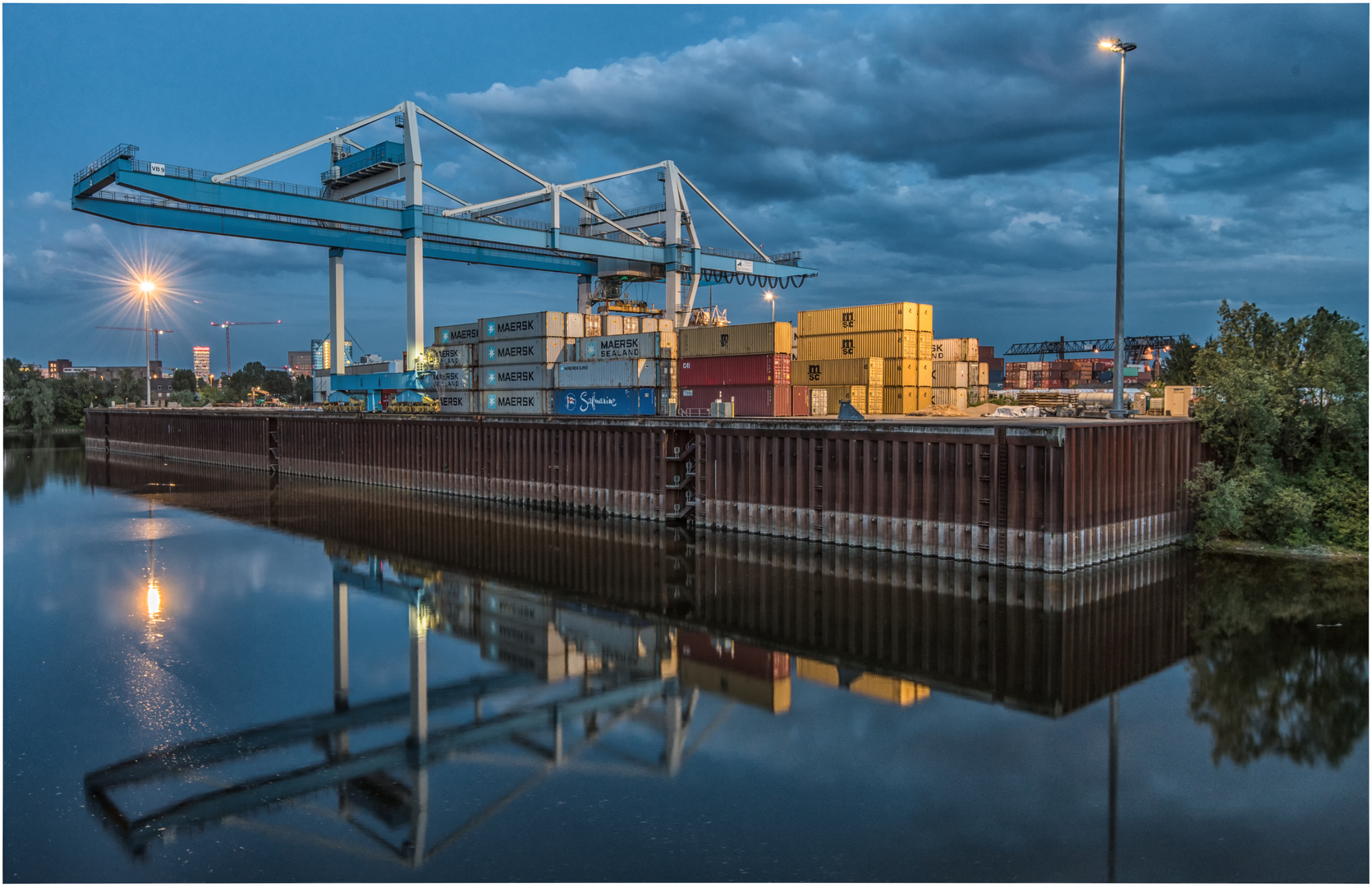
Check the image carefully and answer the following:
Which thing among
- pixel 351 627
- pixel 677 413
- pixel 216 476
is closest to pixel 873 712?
pixel 351 627

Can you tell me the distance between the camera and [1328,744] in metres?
13.4

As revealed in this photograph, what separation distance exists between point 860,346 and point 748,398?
633 centimetres

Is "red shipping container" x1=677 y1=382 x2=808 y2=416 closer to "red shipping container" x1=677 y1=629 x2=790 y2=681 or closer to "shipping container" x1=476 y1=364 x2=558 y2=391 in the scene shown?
"shipping container" x1=476 y1=364 x2=558 y2=391

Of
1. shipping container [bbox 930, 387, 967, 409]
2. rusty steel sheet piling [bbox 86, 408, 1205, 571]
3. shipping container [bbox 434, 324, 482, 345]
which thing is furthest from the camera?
shipping container [bbox 434, 324, 482, 345]

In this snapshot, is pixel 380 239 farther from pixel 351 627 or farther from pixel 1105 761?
pixel 1105 761

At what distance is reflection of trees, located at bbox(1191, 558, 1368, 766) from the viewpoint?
45.0 feet

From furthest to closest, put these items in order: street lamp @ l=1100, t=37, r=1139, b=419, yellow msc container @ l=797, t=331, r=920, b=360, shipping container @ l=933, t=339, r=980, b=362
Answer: shipping container @ l=933, t=339, r=980, b=362 → yellow msc container @ l=797, t=331, r=920, b=360 → street lamp @ l=1100, t=37, r=1139, b=419

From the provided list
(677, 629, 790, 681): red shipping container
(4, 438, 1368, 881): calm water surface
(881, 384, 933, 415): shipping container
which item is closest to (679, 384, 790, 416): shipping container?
(881, 384, 933, 415): shipping container

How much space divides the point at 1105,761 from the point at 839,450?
15.3 m

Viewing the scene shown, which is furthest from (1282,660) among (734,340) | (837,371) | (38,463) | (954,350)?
(38,463)

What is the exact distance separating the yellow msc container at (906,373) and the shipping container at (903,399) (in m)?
0.19

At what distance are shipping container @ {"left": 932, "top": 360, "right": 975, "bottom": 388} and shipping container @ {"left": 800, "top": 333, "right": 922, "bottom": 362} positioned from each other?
320 inches

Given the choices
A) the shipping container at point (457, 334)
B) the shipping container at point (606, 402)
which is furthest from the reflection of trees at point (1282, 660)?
the shipping container at point (457, 334)

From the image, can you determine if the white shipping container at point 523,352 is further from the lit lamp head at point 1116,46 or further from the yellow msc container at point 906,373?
the lit lamp head at point 1116,46
